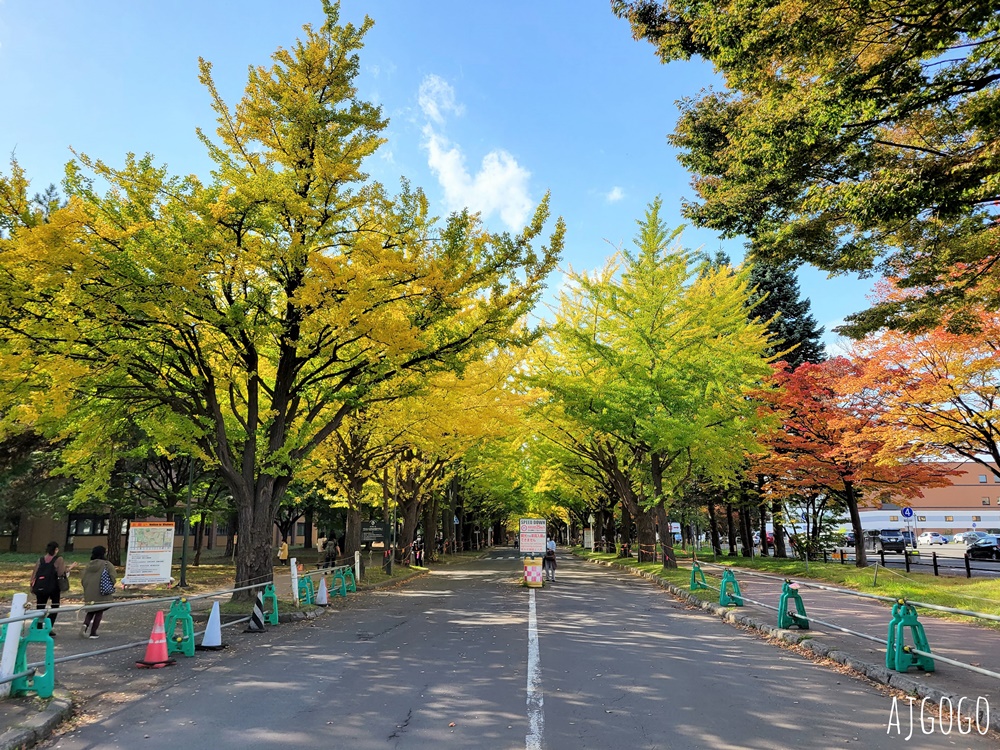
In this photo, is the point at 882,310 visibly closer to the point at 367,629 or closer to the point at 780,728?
the point at 780,728

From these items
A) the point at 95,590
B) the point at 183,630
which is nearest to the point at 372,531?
the point at 95,590

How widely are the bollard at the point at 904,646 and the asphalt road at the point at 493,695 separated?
53cm

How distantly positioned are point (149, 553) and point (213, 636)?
700 cm

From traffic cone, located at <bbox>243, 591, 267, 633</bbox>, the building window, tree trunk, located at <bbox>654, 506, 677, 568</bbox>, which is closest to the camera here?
traffic cone, located at <bbox>243, 591, 267, 633</bbox>

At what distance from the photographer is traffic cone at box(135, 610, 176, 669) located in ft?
26.6

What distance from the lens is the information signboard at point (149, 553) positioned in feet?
48.5

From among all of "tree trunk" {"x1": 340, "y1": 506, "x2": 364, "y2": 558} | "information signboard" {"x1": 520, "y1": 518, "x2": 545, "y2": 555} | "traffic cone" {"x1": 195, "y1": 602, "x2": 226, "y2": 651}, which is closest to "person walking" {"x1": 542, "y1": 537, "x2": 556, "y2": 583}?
"information signboard" {"x1": 520, "y1": 518, "x2": 545, "y2": 555}

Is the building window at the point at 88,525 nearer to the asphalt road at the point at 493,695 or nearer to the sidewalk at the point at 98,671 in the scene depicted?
the sidewalk at the point at 98,671

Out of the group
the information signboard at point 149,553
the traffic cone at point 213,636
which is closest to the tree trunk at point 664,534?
the information signboard at point 149,553

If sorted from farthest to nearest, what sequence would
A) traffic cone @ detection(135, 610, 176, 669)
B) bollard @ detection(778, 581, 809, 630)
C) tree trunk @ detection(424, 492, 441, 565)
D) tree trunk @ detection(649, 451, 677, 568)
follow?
tree trunk @ detection(424, 492, 441, 565), tree trunk @ detection(649, 451, 677, 568), bollard @ detection(778, 581, 809, 630), traffic cone @ detection(135, 610, 176, 669)

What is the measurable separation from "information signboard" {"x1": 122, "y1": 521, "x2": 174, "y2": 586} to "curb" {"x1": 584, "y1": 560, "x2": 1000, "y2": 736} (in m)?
13.1

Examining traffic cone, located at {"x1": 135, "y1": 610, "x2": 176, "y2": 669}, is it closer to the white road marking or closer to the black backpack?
the black backpack

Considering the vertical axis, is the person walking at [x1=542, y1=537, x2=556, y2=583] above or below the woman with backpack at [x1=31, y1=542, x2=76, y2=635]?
below

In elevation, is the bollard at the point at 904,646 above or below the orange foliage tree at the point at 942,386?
below
